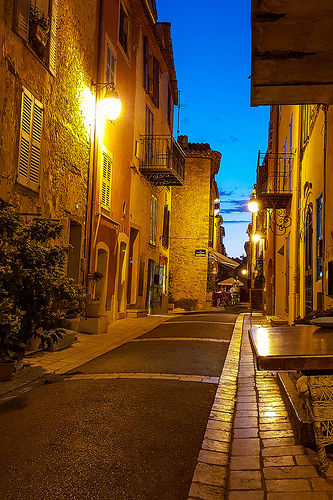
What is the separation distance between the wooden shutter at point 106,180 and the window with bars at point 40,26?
4432mm

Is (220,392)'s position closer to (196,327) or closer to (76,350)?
(76,350)

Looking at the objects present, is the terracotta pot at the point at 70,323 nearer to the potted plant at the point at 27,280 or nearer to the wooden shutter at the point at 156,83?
the potted plant at the point at 27,280

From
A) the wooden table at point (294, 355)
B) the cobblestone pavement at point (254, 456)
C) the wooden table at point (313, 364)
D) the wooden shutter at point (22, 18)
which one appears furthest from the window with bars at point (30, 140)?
the wooden table at point (294, 355)

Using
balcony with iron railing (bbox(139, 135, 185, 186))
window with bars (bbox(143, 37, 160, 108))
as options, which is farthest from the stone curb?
window with bars (bbox(143, 37, 160, 108))

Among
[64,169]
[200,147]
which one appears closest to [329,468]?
[64,169]

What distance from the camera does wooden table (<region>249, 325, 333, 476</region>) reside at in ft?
9.46

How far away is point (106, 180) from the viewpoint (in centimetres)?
1506

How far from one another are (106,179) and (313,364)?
12723mm

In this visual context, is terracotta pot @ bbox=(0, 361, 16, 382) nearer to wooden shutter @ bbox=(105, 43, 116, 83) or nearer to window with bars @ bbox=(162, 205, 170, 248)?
wooden shutter @ bbox=(105, 43, 116, 83)

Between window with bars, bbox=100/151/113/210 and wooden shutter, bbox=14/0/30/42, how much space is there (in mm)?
5549

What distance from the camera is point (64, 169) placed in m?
11.5

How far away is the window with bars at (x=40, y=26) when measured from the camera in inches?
356

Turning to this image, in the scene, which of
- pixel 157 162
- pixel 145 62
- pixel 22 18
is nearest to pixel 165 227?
pixel 157 162

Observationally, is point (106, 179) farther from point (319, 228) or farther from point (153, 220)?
point (153, 220)
